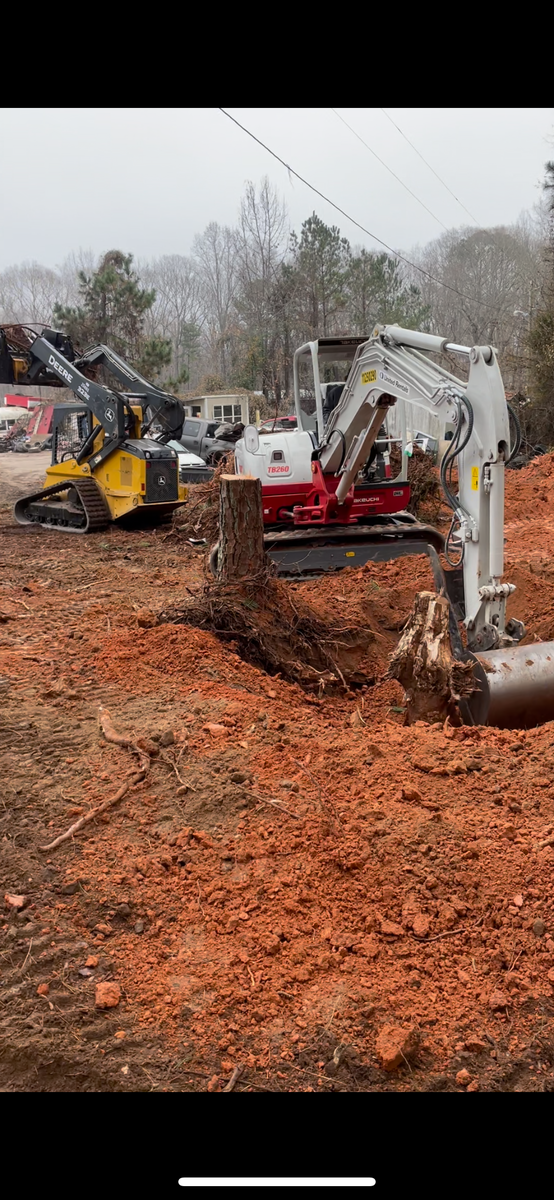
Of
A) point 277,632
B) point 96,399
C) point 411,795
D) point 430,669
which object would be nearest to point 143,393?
point 96,399

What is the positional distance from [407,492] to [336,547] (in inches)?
61.5

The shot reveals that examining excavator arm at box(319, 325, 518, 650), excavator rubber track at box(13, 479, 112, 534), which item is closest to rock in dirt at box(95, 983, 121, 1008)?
excavator arm at box(319, 325, 518, 650)

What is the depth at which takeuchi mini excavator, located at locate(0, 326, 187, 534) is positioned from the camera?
1324 centimetres

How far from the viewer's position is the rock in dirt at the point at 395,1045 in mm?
2691

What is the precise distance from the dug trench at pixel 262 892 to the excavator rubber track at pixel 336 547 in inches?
176

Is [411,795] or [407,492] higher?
[407,492]

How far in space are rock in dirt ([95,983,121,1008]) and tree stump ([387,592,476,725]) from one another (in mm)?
2940

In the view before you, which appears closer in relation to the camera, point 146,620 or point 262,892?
point 262,892

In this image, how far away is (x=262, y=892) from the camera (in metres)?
3.41

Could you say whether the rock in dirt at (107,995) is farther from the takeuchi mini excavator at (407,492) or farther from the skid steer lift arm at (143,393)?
the skid steer lift arm at (143,393)

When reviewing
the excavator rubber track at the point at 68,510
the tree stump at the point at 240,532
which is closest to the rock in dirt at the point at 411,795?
the tree stump at the point at 240,532

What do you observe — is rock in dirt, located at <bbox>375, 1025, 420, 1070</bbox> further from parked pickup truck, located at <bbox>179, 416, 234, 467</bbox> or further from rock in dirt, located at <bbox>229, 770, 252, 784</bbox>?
parked pickup truck, located at <bbox>179, 416, 234, 467</bbox>

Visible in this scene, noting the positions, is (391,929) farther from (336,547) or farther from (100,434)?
(100,434)

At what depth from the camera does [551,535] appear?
1208 cm
